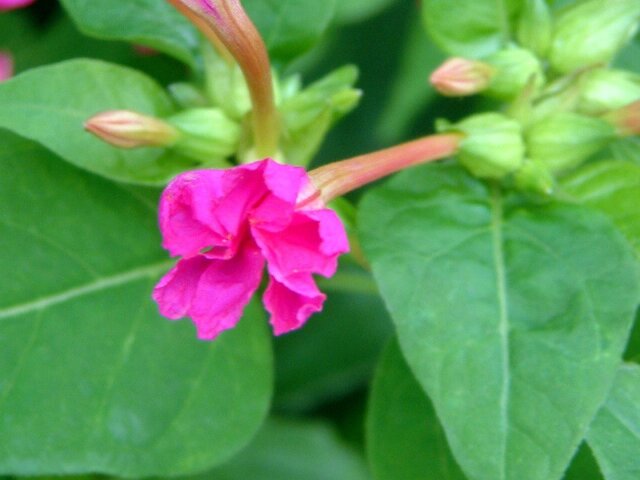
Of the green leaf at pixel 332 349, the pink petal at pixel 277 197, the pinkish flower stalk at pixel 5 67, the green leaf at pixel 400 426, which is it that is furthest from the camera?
the green leaf at pixel 332 349

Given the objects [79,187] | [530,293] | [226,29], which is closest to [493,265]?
[530,293]

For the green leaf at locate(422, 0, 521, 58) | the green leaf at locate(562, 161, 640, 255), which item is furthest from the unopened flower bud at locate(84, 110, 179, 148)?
the green leaf at locate(562, 161, 640, 255)

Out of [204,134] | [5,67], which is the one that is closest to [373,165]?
[204,134]

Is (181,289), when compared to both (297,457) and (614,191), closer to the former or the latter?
(614,191)

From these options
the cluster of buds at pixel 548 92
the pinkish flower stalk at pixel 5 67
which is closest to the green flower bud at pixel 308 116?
the cluster of buds at pixel 548 92

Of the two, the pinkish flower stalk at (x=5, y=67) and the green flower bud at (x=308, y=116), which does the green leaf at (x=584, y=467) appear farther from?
the pinkish flower stalk at (x=5, y=67)
